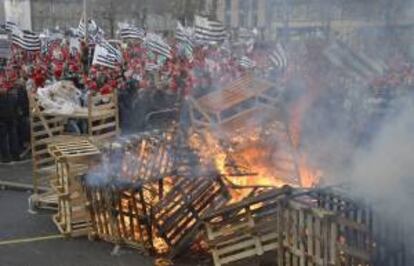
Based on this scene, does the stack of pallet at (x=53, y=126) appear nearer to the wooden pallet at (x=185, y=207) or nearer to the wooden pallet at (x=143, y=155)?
the wooden pallet at (x=143, y=155)

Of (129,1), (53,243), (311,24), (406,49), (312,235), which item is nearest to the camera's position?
(312,235)

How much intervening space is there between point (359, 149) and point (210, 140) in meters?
1.81

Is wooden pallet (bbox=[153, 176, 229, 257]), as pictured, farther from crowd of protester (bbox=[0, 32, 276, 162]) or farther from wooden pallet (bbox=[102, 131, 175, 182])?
crowd of protester (bbox=[0, 32, 276, 162])

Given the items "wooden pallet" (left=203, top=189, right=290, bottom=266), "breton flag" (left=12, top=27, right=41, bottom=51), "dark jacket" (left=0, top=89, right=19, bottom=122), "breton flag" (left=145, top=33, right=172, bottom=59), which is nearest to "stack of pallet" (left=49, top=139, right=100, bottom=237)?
"wooden pallet" (left=203, top=189, right=290, bottom=266)

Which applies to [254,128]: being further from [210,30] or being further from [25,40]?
[25,40]

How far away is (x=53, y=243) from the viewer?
7656 millimetres

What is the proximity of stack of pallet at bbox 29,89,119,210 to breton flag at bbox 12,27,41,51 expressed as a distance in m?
7.00

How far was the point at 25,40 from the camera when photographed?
56.3 ft

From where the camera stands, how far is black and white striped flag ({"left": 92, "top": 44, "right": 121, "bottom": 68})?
14094mm

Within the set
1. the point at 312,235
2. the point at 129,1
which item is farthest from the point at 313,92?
the point at 129,1

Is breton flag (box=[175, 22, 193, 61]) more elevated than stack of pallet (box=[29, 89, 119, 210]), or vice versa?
breton flag (box=[175, 22, 193, 61])

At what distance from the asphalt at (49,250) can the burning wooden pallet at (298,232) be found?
618 mm

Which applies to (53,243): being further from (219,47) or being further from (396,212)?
(219,47)

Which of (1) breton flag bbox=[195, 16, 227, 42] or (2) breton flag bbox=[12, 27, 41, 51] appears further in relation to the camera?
(2) breton flag bbox=[12, 27, 41, 51]
